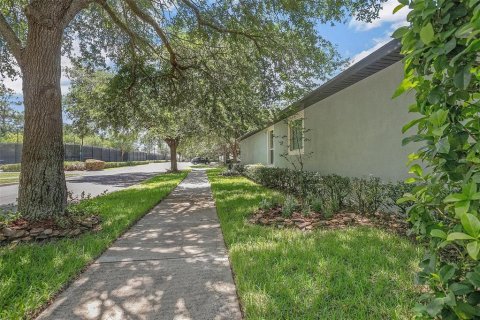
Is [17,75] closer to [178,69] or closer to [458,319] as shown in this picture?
[178,69]

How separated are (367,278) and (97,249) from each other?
3526 millimetres

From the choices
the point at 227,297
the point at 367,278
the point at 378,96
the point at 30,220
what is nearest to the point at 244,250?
the point at 227,297

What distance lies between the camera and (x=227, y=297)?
3012 mm

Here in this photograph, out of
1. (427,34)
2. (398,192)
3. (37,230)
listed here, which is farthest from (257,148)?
(427,34)

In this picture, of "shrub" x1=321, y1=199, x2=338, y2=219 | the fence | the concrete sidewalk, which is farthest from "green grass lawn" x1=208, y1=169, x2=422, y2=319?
the fence

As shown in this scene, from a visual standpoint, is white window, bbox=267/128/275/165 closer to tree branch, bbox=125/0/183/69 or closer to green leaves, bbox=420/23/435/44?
tree branch, bbox=125/0/183/69

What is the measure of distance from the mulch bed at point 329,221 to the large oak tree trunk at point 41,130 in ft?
12.0

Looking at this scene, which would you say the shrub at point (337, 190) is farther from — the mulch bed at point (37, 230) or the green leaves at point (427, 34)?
the green leaves at point (427, 34)

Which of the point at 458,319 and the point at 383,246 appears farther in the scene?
the point at 383,246

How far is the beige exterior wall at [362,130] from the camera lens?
6.09 m

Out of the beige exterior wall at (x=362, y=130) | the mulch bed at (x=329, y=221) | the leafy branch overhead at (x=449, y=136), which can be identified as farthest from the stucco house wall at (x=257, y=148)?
the leafy branch overhead at (x=449, y=136)

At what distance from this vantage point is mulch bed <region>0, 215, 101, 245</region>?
15.5ft

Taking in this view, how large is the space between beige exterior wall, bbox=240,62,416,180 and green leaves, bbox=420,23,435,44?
4844 mm

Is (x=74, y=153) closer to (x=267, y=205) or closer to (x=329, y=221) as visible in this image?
(x=267, y=205)
